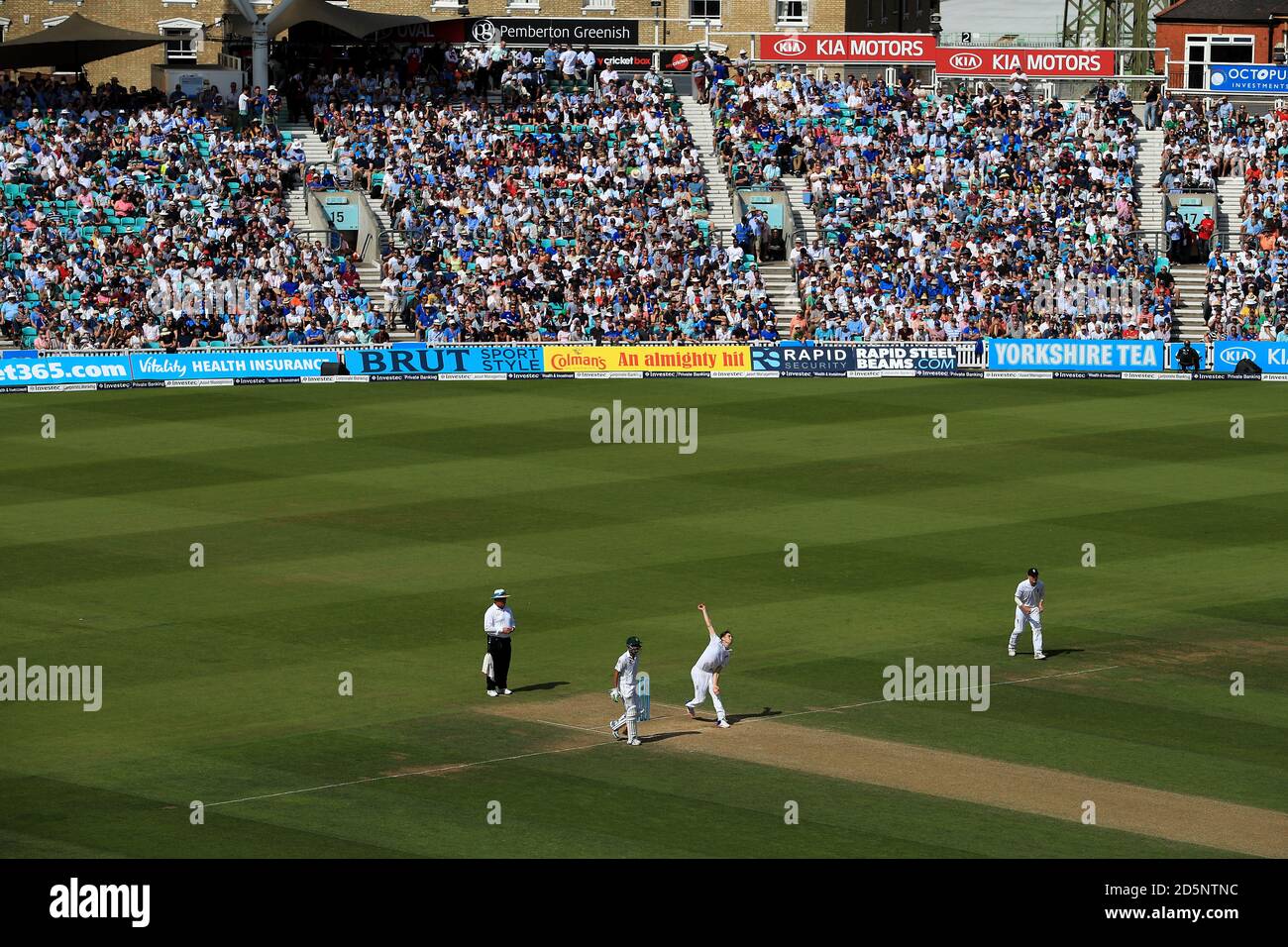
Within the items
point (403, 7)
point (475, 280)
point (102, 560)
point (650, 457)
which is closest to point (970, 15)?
point (403, 7)

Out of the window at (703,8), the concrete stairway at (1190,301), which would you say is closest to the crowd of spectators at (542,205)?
the concrete stairway at (1190,301)

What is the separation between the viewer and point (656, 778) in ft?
75.7

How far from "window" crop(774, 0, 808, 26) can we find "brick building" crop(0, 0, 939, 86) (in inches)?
1.7

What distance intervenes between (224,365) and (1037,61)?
106 ft

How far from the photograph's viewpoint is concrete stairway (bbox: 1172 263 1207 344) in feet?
198

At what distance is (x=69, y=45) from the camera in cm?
6712

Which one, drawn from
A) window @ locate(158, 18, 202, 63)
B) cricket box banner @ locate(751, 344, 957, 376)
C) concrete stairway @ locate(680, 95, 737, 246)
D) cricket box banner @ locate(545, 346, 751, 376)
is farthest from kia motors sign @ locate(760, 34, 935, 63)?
window @ locate(158, 18, 202, 63)

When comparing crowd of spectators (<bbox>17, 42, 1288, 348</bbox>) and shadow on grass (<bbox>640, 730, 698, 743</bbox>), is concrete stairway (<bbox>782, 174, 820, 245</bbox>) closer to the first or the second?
crowd of spectators (<bbox>17, 42, 1288, 348</bbox>)

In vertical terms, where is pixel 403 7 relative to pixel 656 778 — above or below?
above

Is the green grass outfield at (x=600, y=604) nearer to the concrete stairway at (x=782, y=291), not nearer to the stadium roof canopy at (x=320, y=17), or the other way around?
the concrete stairway at (x=782, y=291)

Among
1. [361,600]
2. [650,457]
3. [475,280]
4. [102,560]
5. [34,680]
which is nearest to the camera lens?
[34,680]
